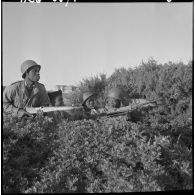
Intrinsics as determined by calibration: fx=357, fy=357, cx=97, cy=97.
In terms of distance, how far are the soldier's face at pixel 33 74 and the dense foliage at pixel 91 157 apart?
586 mm

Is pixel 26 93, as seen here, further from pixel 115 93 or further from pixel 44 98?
pixel 115 93

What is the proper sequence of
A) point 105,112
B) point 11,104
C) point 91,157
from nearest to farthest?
1. point 91,157
2. point 11,104
3. point 105,112

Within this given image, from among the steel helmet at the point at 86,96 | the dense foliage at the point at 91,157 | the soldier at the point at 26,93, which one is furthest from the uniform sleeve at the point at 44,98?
the steel helmet at the point at 86,96

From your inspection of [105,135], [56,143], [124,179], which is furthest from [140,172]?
[56,143]

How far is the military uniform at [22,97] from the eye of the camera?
16.1 ft

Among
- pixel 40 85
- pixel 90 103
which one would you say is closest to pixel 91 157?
pixel 90 103

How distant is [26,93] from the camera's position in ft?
16.6

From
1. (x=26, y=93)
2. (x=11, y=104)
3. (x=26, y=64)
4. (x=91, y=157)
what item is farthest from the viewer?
(x=26, y=93)

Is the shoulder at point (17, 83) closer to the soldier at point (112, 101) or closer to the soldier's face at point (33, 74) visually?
the soldier's face at point (33, 74)

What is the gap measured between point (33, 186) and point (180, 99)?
2727 mm

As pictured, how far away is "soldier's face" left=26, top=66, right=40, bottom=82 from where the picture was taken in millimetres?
4906

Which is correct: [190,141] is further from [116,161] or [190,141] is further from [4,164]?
[4,164]

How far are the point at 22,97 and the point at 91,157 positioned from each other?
4.43ft

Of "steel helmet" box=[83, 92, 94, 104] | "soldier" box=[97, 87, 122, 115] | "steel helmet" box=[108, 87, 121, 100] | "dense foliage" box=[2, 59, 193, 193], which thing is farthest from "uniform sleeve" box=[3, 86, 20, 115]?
"steel helmet" box=[108, 87, 121, 100]
